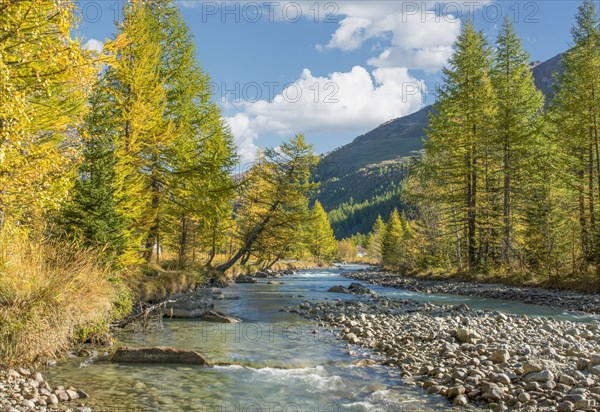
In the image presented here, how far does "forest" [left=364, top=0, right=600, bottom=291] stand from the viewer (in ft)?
74.9

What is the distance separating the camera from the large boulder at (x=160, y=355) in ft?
29.2

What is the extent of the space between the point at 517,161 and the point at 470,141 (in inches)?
130

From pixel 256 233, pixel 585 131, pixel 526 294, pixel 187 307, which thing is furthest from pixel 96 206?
pixel 585 131

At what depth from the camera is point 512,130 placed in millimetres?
27016

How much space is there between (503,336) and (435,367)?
3447mm

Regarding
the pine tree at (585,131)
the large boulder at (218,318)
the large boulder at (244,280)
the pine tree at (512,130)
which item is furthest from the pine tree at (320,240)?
the large boulder at (218,318)

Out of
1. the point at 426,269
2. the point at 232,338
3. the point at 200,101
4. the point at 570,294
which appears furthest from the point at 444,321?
the point at 426,269

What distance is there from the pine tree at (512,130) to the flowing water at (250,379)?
63.5ft

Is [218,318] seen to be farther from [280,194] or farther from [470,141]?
[470,141]

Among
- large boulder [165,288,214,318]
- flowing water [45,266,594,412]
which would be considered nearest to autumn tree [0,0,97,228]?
flowing water [45,266,594,412]

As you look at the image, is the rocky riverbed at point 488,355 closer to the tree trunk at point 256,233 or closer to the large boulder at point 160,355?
the large boulder at point 160,355

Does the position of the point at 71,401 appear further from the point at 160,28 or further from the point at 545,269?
the point at 545,269

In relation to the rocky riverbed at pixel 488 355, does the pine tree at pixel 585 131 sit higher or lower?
higher

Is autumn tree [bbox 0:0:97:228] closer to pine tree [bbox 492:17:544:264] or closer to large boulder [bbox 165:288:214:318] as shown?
large boulder [bbox 165:288:214:318]
